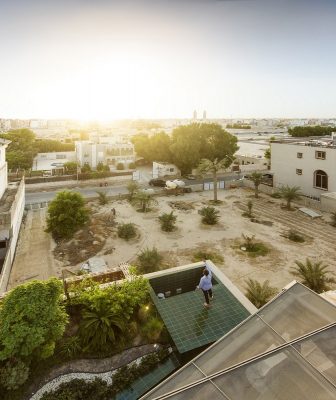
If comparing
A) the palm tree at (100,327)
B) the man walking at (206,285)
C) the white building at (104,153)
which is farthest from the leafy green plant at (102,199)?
the palm tree at (100,327)

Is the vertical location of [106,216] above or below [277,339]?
below

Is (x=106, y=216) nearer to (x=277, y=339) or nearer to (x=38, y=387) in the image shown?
(x=38, y=387)

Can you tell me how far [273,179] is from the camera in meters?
38.8

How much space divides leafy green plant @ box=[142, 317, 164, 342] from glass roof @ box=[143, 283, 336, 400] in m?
4.86

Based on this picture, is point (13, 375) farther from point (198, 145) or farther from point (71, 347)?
point (198, 145)

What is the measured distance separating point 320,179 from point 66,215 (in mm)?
27281

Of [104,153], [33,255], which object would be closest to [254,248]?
[33,255]

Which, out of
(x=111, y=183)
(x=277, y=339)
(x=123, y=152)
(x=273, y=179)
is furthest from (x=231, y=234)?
(x=123, y=152)

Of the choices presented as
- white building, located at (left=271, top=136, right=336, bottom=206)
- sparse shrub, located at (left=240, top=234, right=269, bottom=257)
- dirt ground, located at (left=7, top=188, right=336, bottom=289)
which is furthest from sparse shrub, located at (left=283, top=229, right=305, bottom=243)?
white building, located at (left=271, top=136, right=336, bottom=206)

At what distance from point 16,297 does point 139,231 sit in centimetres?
1774

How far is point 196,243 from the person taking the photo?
75.2 ft

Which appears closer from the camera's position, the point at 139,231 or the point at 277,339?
the point at 277,339

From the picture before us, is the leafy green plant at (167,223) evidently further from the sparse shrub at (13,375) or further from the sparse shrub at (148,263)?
the sparse shrub at (13,375)

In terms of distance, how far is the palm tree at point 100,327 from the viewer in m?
8.52
